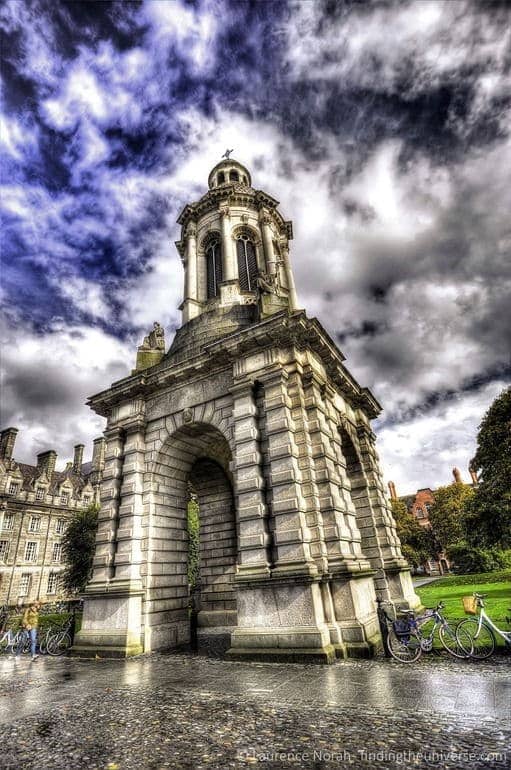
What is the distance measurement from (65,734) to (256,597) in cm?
576

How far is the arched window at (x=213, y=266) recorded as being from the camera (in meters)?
22.2

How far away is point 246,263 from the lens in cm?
2212

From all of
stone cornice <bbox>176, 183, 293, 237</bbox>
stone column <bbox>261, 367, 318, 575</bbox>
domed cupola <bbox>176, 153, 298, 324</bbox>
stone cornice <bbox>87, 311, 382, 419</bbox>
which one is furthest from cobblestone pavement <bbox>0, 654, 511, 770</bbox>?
stone cornice <bbox>176, 183, 293, 237</bbox>

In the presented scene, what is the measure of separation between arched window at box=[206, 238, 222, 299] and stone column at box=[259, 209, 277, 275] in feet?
8.67

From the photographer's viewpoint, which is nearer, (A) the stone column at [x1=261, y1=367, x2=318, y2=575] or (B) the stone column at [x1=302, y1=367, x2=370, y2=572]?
(A) the stone column at [x1=261, y1=367, x2=318, y2=575]

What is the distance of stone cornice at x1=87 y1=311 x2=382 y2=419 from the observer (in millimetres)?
13789

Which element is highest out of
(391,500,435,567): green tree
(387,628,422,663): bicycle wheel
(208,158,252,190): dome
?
(208,158,252,190): dome

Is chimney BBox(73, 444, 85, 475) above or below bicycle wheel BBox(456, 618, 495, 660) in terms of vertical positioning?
above

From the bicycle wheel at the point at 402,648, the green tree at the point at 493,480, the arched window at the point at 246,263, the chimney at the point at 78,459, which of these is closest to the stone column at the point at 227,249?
the arched window at the point at 246,263

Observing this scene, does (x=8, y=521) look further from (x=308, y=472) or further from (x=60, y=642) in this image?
(x=308, y=472)

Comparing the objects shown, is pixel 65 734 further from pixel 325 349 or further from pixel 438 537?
pixel 438 537

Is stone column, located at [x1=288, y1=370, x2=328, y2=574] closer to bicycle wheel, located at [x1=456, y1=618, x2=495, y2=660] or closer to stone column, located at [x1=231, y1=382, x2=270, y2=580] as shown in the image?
stone column, located at [x1=231, y1=382, x2=270, y2=580]

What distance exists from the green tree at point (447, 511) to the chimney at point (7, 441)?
195ft

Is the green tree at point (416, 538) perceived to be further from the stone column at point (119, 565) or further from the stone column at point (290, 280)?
the stone column at point (119, 565)
